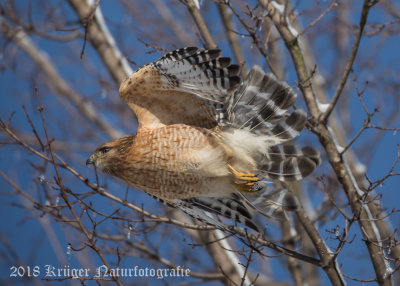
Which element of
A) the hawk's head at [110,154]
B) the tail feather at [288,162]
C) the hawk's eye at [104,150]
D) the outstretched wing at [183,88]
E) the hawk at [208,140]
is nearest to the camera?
the outstretched wing at [183,88]

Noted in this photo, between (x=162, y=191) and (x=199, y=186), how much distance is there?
31 cm

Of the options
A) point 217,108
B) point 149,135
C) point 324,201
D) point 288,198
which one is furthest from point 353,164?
point 149,135

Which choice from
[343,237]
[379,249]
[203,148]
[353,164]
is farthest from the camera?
[353,164]

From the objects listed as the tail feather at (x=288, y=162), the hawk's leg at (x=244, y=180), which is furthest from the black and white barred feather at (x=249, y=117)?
the hawk's leg at (x=244, y=180)

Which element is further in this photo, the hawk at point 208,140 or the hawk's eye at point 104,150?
the hawk's eye at point 104,150

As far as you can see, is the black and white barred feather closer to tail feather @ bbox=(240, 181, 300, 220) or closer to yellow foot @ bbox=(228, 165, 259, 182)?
tail feather @ bbox=(240, 181, 300, 220)

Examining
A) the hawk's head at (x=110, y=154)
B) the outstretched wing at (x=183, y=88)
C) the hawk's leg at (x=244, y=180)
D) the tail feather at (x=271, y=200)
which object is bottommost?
the tail feather at (x=271, y=200)

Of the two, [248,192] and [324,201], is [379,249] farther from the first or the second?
[324,201]

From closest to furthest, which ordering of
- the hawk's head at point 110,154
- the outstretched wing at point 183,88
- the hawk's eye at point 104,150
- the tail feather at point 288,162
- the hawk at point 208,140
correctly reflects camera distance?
the outstretched wing at point 183,88 < the hawk at point 208,140 < the tail feather at point 288,162 < the hawk's head at point 110,154 < the hawk's eye at point 104,150

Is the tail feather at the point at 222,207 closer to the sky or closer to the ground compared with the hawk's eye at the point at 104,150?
closer to the ground

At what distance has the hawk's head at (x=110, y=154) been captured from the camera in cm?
424

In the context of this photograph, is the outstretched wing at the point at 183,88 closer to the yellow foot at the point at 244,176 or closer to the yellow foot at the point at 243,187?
the yellow foot at the point at 244,176

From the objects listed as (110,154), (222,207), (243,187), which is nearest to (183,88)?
(110,154)

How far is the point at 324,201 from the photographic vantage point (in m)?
5.38
